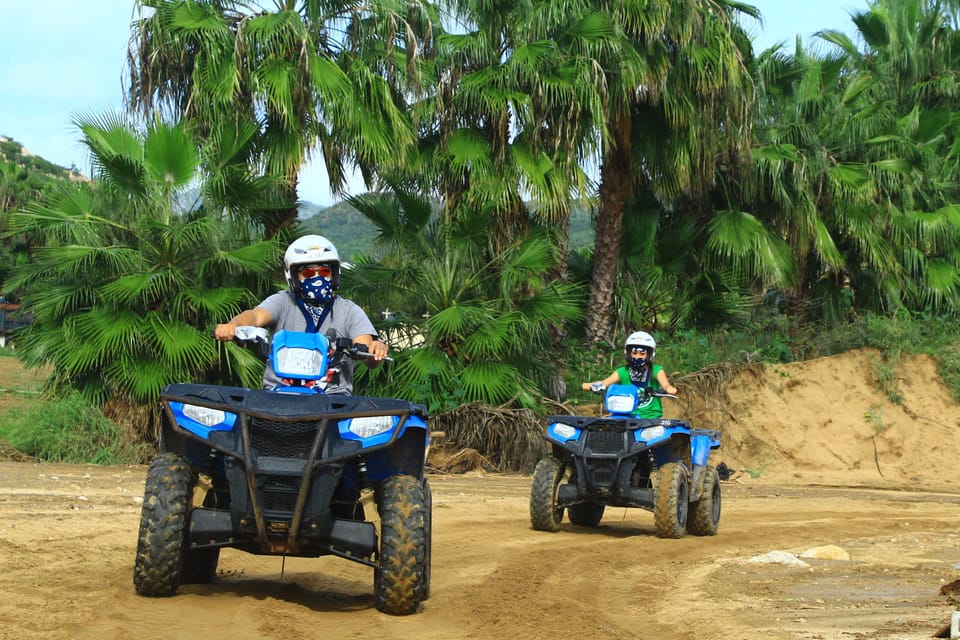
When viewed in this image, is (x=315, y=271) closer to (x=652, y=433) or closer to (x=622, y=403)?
(x=652, y=433)

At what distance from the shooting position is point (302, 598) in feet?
23.3

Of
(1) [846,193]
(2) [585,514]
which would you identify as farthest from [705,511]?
(1) [846,193]

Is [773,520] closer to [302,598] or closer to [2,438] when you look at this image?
[302,598]

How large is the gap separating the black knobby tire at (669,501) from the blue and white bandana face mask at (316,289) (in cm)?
495

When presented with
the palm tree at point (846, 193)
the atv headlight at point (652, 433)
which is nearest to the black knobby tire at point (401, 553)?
the atv headlight at point (652, 433)

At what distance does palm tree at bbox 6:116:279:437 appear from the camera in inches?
659

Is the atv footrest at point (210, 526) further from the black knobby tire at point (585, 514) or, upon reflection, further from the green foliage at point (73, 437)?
the green foliage at point (73, 437)

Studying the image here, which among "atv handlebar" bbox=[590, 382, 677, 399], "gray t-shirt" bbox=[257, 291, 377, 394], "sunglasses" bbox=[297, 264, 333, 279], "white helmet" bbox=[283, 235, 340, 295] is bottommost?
"atv handlebar" bbox=[590, 382, 677, 399]

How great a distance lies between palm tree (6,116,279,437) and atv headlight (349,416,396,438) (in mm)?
10582

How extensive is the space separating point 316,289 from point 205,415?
3.74 ft

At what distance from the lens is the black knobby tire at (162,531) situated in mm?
6371

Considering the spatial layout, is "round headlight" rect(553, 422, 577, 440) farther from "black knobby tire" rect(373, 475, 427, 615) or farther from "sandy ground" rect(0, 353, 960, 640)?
"black knobby tire" rect(373, 475, 427, 615)

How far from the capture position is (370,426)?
257 inches

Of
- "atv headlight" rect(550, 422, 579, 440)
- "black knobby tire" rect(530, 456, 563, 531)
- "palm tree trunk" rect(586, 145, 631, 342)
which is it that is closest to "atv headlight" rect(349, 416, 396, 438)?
"black knobby tire" rect(530, 456, 563, 531)
